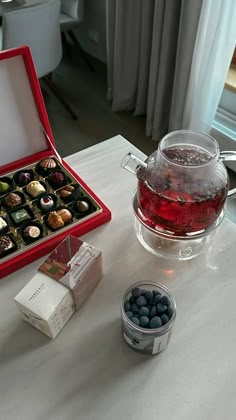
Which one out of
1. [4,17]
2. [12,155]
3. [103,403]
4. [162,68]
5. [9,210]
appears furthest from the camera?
[162,68]

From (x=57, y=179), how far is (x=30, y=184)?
0.05m

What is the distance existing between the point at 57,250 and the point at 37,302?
92 mm

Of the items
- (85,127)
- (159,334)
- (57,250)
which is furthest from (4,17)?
(159,334)

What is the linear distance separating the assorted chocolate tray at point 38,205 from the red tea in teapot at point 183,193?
136 millimetres

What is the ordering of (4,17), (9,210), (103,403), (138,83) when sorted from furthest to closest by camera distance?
1. (138,83)
2. (4,17)
3. (9,210)
4. (103,403)

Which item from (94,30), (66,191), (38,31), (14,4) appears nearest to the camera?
(66,191)

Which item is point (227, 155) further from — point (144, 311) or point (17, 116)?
point (17, 116)

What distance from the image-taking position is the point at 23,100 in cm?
77

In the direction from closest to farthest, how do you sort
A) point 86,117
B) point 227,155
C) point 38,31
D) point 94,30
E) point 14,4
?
1. point 227,155
2. point 38,31
3. point 14,4
4. point 86,117
5. point 94,30

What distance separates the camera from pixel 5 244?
0.65 metres

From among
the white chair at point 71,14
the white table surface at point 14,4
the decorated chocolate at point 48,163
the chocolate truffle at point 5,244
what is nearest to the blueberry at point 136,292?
the chocolate truffle at point 5,244

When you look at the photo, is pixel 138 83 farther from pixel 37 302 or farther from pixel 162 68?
pixel 37 302

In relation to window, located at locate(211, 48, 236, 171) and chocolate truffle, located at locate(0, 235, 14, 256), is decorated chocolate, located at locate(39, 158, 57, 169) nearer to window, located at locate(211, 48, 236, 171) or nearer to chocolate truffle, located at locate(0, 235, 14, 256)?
chocolate truffle, located at locate(0, 235, 14, 256)

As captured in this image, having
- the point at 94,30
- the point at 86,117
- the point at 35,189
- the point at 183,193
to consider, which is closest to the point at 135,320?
the point at 183,193
